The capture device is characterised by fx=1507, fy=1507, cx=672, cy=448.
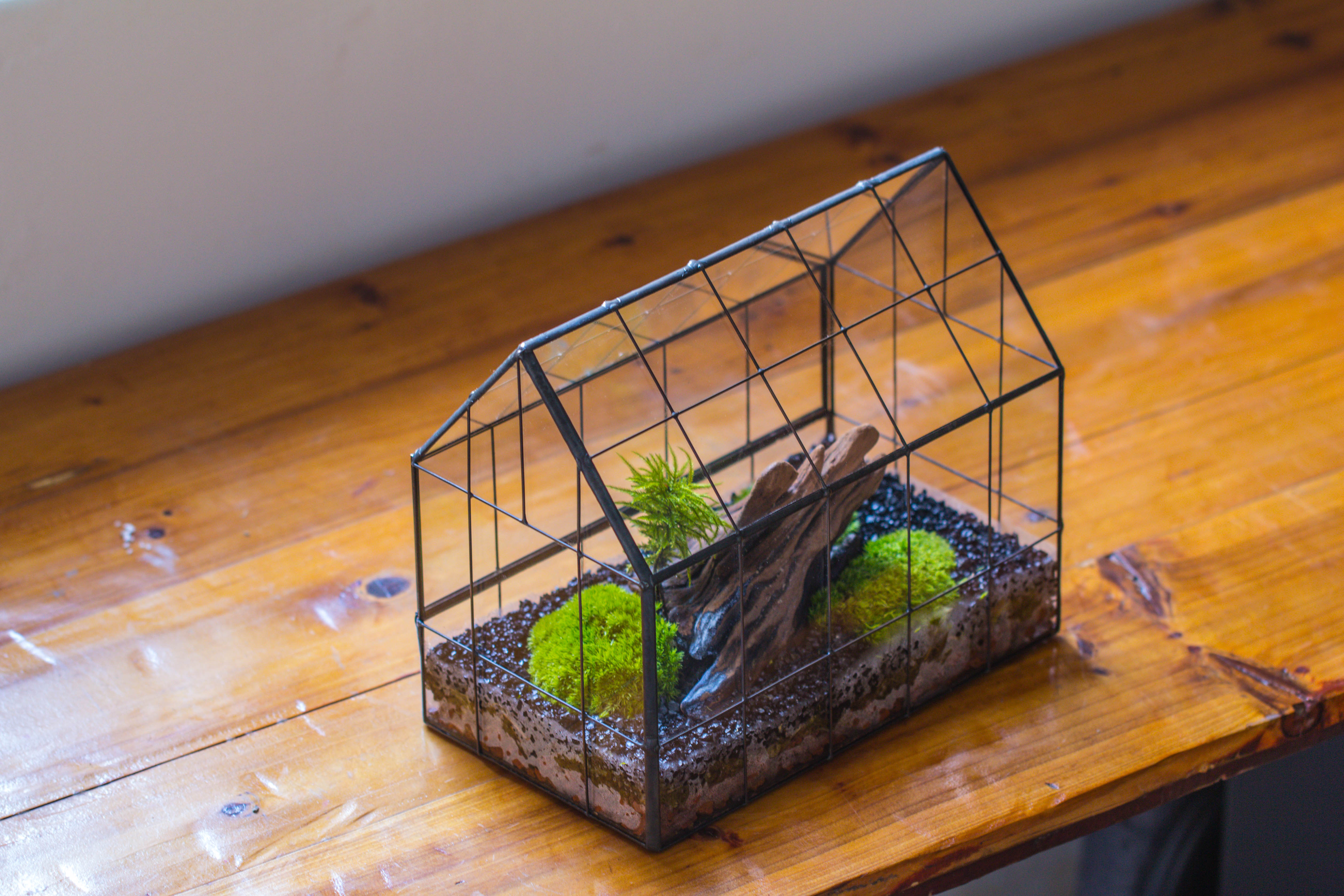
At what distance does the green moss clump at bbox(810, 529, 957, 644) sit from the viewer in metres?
1.18

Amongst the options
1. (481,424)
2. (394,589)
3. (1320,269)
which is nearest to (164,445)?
(394,589)

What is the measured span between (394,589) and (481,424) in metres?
0.35

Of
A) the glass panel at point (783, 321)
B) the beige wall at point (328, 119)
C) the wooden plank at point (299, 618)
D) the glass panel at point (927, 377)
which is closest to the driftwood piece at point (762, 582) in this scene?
the glass panel at point (783, 321)

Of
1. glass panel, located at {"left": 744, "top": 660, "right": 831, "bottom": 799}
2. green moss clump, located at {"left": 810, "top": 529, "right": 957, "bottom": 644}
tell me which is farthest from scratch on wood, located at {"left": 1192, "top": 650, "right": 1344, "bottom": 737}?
glass panel, located at {"left": 744, "top": 660, "right": 831, "bottom": 799}

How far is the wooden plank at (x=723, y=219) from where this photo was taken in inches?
66.9

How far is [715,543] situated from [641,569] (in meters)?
0.08

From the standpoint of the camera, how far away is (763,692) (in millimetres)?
1122

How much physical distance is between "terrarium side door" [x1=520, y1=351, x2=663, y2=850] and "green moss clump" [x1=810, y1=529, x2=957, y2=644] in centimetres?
19

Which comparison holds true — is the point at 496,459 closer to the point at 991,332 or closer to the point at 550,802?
the point at 550,802

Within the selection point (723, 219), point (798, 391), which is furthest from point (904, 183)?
point (723, 219)

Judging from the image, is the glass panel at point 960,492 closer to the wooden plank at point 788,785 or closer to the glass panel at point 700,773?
the wooden plank at point 788,785

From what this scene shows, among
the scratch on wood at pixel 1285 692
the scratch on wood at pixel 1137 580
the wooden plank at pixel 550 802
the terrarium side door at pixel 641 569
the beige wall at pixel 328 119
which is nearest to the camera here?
the terrarium side door at pixel 641 569

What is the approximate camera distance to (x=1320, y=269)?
1.85 metres

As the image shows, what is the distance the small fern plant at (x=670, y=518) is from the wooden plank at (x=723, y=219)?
0.66 m
